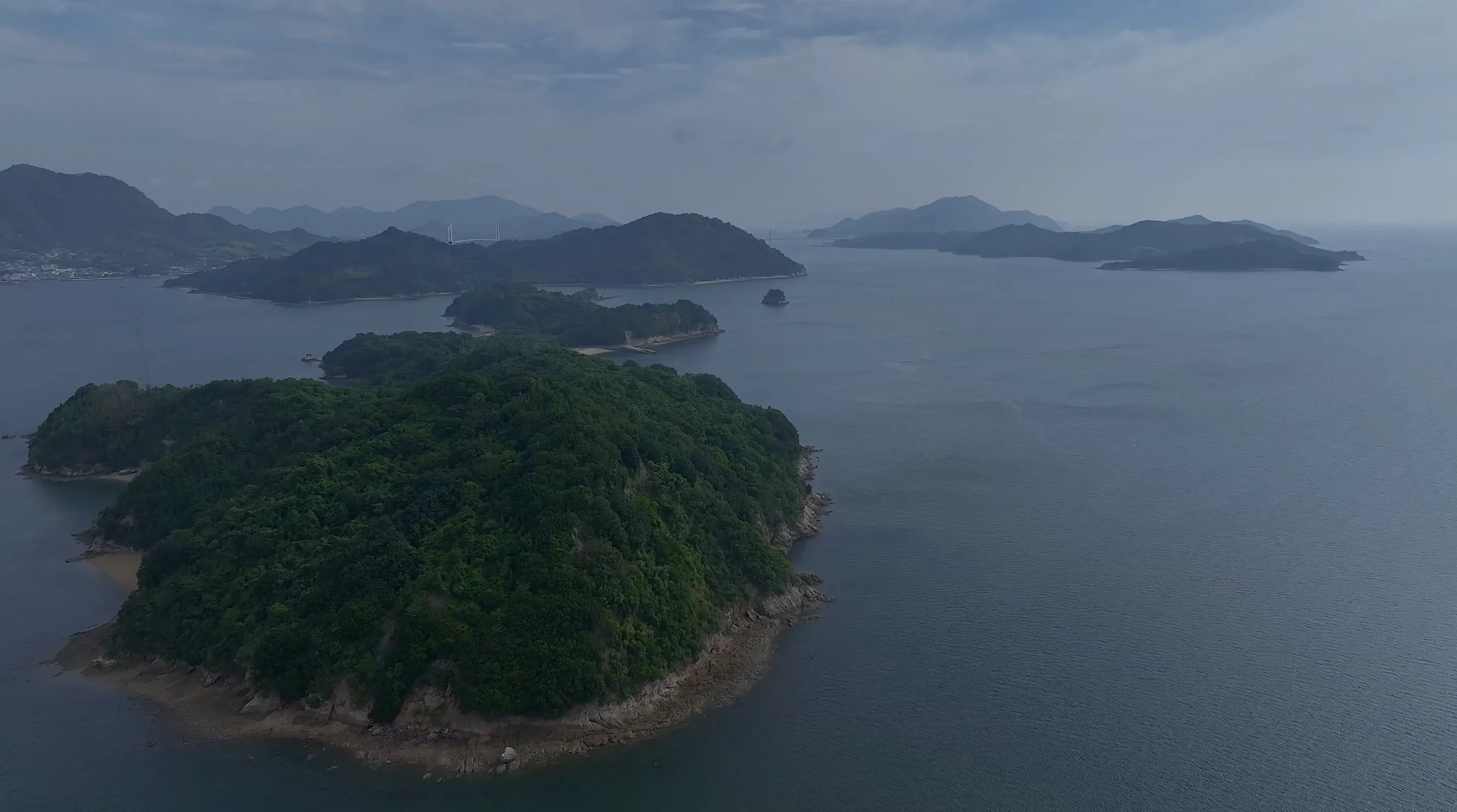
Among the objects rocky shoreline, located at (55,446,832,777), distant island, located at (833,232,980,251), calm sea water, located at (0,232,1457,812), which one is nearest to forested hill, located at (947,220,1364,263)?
distant island, located at (833,232,980,251)

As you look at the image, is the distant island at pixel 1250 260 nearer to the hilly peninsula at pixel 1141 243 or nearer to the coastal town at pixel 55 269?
the hilly peninsula at pixel 1141 243

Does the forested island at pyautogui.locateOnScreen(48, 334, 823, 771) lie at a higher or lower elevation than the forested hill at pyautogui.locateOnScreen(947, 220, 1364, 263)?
lower

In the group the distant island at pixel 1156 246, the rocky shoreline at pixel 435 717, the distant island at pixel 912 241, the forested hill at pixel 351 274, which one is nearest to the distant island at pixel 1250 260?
the distant island at pixel 1156 246

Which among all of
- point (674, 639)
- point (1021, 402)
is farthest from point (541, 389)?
point (1021, 402)

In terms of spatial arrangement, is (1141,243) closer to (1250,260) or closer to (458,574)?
(1250,260)

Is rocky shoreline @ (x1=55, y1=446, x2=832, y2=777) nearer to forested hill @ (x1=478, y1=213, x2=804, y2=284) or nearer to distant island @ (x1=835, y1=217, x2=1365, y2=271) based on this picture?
forested hill @ (x1=478, y1=213, x2=804, y2=284)
